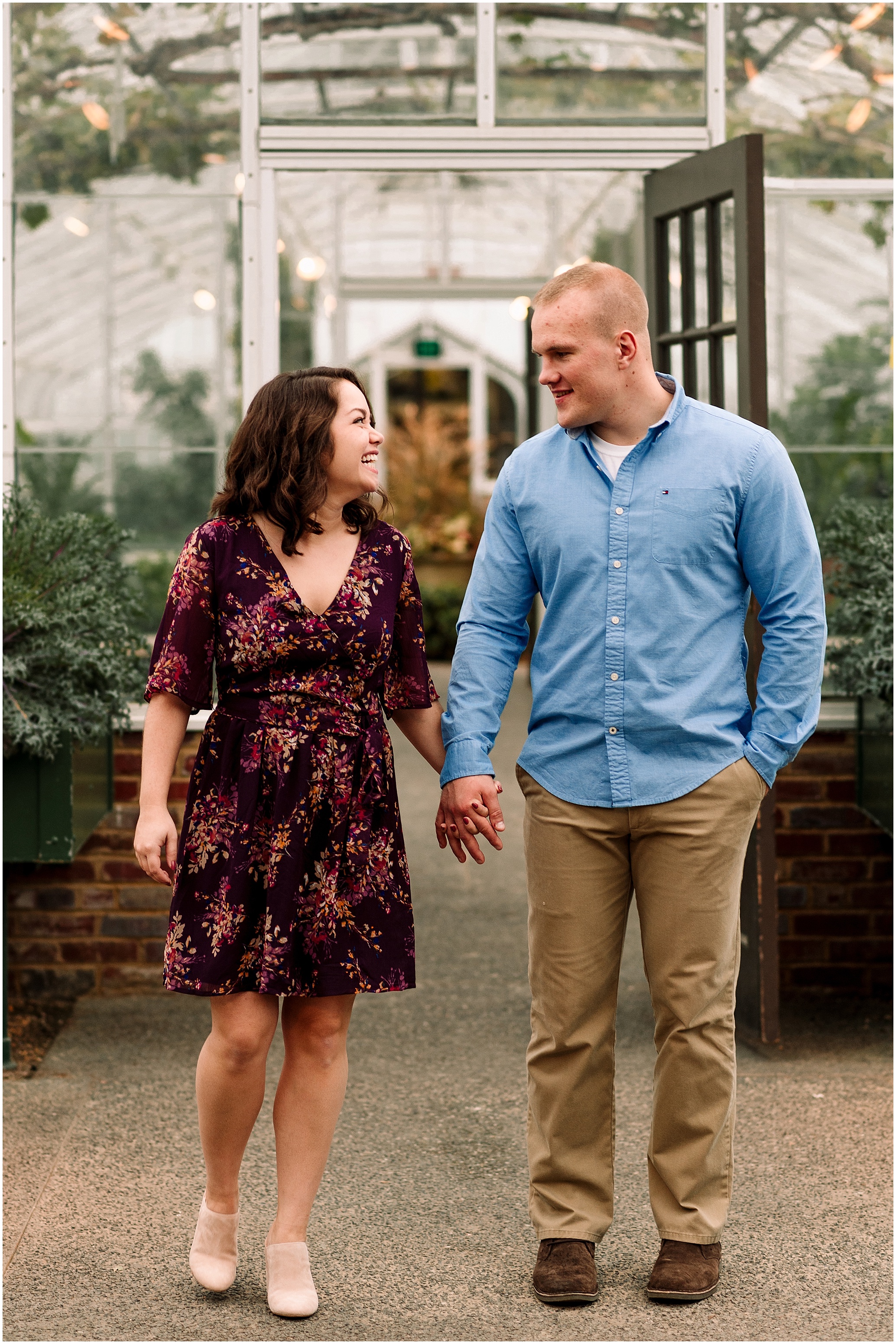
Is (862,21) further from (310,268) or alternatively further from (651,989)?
(310,268)

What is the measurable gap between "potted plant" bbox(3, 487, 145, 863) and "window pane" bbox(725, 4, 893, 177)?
2.42 meters

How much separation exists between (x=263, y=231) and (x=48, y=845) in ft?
6.62

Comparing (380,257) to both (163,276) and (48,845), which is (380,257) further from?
(48,845)

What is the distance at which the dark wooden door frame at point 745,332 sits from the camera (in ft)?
12.8

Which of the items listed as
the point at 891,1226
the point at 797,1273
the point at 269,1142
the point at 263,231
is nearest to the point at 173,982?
the point at 269,1142

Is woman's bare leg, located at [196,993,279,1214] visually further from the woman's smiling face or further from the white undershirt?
the white undershirt

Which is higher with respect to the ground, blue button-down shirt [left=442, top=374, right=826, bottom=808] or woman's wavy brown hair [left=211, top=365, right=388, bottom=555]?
woman's wavy brown hair [left=211, top=365, right=388, bottom=555]

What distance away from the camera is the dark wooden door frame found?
12.8 ft

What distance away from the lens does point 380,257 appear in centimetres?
1366

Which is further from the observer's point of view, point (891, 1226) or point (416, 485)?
point (416, 485)

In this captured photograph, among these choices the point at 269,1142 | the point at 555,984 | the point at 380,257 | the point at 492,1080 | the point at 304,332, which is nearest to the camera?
the point at 555,984

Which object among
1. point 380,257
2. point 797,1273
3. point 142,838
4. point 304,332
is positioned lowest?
point 797,1273

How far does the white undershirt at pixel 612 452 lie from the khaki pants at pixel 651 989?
0.59 m

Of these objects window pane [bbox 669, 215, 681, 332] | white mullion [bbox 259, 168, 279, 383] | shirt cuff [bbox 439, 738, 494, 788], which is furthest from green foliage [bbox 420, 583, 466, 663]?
shirt cuff [bbox 439, 738, 494, 788]
